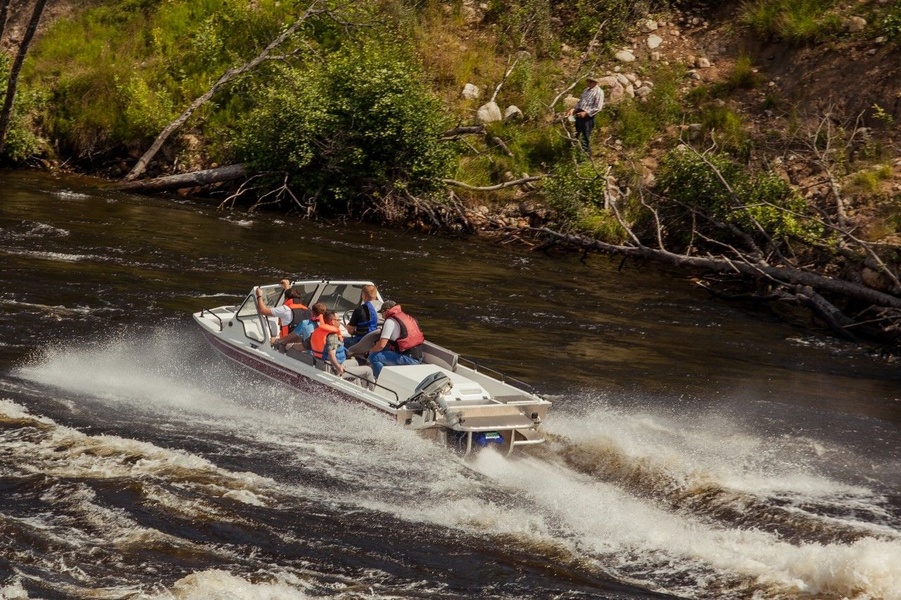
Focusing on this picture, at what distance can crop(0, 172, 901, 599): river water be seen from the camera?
31.8ft

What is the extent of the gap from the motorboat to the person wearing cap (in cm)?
1282

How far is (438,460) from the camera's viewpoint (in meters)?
12.5

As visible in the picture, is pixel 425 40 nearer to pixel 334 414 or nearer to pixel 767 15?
pixel 767 15

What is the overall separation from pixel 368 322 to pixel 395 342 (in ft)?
2.31

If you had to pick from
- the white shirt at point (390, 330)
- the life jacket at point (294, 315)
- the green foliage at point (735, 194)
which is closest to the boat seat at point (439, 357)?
the white shirt at point (390, 330)

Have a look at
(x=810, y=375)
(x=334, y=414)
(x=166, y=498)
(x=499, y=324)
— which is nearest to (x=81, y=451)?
(x=166, y=498)

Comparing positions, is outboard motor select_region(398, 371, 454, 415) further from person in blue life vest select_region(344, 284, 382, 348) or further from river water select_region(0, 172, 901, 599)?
person in blue life vest select_region(344, 284, 382, 348)

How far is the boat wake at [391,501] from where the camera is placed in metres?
9.65

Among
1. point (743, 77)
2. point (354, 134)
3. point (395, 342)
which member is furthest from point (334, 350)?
point (743, 77)

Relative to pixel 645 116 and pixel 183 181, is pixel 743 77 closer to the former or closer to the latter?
pixel 645 116

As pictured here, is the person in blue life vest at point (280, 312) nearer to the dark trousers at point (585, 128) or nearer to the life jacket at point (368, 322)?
the life jacket at point (368, 322)

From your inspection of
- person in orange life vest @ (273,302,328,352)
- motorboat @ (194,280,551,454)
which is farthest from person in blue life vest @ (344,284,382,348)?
person in orange life vest @ (273,302,328,352)

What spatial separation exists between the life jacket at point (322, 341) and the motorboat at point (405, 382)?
0.45ft

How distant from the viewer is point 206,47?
31.7 meters
